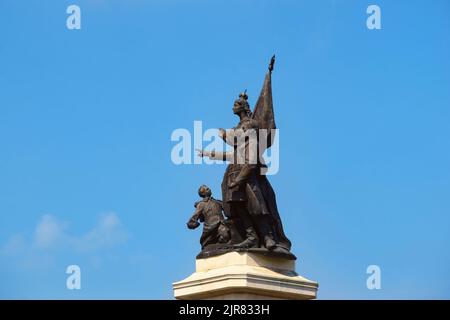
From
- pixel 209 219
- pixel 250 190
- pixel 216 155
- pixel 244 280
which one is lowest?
pixel 244 280

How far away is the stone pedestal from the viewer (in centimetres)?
2631

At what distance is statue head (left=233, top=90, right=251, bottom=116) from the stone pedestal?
9.47ft

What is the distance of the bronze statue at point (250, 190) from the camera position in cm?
2702

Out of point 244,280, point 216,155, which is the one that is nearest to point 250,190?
point 216,155

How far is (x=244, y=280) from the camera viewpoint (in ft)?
85.9

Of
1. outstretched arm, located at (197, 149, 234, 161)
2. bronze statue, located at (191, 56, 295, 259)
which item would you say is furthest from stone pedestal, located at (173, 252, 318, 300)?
outstretched arm, located at (197, 149, 234, 161)

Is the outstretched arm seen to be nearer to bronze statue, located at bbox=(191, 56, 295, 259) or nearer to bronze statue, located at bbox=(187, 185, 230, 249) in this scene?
bronze statue, located at bbox=(191, 56, 295, 259)

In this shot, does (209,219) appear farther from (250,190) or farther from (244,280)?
(244,280)

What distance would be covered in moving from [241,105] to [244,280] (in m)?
3.66

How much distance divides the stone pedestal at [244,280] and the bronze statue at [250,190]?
0.63 feet

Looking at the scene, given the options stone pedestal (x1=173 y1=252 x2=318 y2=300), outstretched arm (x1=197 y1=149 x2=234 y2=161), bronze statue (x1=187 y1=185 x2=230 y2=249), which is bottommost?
stone pedestal (x1=173 y1=252 x2=318 y2=300)
